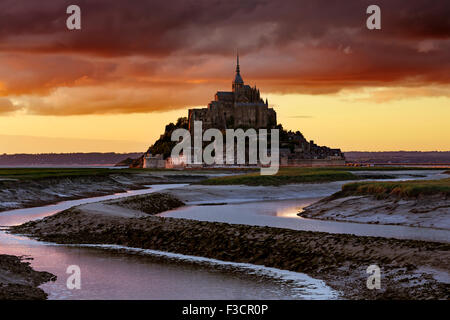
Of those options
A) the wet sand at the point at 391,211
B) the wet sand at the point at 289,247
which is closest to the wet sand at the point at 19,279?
the wet sand at the point at 289,247

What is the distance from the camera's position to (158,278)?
72.1 ft

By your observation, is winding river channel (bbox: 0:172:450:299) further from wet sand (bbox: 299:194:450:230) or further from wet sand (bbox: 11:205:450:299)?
wet sand (bbox: 299:194:450:230)

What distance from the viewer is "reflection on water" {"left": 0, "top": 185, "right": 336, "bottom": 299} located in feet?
63.0

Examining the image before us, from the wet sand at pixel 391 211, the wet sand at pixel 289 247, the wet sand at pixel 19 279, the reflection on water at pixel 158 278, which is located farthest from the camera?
the wet sand at pixel 391 211

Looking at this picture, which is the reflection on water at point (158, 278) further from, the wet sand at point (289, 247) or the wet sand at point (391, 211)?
the wet sand at point (391, 211)

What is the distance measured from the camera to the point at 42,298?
17.7 metres

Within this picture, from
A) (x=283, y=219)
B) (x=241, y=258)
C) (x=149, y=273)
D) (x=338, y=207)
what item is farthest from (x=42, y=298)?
(x=338, y=207)

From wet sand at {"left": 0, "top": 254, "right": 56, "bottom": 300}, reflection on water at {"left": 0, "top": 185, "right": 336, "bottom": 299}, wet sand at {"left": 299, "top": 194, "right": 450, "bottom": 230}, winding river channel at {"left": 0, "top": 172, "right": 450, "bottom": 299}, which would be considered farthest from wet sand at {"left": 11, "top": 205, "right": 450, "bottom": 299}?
wet sand at {"left": 299, "top": 194, "right": 450, "bottom": 230}

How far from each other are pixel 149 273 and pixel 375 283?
29.8ft

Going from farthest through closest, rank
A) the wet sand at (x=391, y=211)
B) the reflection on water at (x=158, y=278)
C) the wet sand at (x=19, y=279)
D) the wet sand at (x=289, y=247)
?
the wet sand at (x=391, y=211) → the reflection on water at (x=158, y=278) → the wet sand at (x=289, y=247) → the wet sand at (x=19, y=279)

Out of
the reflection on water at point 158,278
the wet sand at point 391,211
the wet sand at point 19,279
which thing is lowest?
the reflection on water at point 158,278

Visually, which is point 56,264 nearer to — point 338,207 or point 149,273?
point 149,273

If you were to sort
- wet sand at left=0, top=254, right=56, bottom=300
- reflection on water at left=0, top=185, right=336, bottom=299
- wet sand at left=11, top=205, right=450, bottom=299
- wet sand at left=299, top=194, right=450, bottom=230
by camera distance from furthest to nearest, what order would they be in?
wet sand at left=299, top=194, right=450, bottom=230 < reflection on water at left=0, top=185, right=336, bottom=299 < wet sand at left=11, top=205, right=450, bottom=299 < wet sand at left=0, top=254, right=56, bottom=300

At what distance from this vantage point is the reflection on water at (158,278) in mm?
19203
